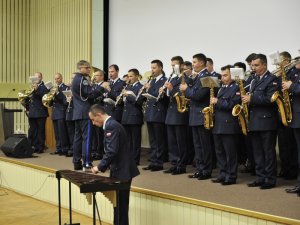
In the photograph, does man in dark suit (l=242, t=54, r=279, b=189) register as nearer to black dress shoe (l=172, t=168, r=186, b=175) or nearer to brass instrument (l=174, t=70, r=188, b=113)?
brass instrument (l=174, t=70, r=188, b=113)

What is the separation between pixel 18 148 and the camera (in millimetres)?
9453

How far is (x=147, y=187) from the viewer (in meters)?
6.30

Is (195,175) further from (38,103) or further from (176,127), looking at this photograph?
(38,103)

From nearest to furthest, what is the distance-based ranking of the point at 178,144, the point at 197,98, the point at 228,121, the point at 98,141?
1. the point at 228,121
2. the point at 197,98
3. the point at 178,144
4. the point at 98,141

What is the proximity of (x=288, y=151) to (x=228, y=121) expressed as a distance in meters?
1.02

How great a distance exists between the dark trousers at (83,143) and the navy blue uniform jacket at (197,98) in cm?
173

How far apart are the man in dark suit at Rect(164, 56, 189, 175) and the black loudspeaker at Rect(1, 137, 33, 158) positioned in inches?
133

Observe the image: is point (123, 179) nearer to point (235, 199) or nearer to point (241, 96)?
point (235, 199)

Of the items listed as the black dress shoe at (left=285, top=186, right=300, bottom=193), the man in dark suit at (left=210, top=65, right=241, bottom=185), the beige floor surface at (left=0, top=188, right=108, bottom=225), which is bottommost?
the beige floor surface at (left=0, top=188, right=108, bottom=225)

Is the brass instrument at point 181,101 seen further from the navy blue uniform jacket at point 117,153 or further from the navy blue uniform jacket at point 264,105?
the navy blue uniform jacket at point 117,153

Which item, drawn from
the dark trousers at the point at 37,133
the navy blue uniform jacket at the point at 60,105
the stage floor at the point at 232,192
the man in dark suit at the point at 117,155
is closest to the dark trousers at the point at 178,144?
the stage floor at the point at 232,192

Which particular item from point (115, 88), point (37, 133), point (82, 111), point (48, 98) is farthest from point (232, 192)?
point (37, 133)

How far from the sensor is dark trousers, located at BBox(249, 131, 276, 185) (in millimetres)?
5973

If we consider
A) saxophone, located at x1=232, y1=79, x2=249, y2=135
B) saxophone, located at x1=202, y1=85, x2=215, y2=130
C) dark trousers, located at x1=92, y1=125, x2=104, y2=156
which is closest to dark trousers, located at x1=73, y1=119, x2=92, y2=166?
dark trousers, located at x1=92, y1=125, x2=104, y2=156
